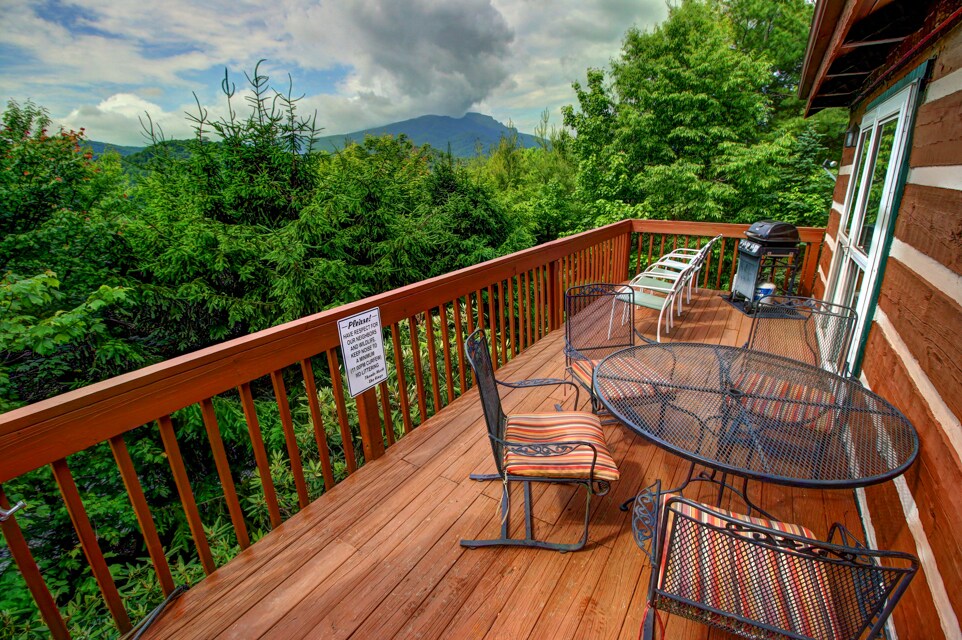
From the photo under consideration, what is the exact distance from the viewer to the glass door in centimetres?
212

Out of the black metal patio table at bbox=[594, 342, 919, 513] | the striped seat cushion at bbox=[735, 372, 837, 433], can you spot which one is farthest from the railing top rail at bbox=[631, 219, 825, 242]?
the striped seat cushion at bbox=[735, 372, 837, 433]

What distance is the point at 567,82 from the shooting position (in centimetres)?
1224

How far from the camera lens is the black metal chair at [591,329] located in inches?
104

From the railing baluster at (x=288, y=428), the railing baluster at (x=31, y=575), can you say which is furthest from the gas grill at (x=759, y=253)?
the railing baluster at (x=31, y=575)

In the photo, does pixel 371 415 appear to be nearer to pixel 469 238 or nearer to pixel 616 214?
pixel 469 238

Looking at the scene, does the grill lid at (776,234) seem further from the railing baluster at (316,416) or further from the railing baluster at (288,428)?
the railing baluster at (288,428)

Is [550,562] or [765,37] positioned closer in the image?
[550,562]

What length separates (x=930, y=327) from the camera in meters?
1.43

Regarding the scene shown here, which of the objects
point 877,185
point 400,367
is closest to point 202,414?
point 400,367

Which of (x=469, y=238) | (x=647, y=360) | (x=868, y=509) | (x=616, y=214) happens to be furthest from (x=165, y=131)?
(x=616, y=214)

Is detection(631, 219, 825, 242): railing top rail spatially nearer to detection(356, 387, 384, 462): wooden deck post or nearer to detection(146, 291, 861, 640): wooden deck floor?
detection(146, 291, 861, 640): wooden deck floor

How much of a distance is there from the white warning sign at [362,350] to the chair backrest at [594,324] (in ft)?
4.24

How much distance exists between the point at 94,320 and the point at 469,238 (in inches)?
246

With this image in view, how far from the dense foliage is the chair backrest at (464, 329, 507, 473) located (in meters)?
0.59
